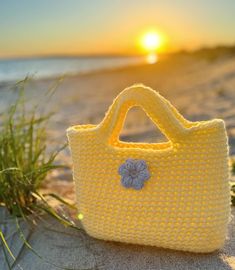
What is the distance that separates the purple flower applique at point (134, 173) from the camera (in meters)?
1.23

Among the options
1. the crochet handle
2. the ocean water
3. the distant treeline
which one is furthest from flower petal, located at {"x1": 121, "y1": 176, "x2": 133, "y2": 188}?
the distant treeline

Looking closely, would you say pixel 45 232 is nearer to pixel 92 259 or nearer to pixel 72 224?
pixel 72 224

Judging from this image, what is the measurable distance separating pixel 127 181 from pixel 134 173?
0.04 metres

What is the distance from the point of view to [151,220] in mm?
1262

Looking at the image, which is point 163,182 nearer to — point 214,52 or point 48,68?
point 214,52

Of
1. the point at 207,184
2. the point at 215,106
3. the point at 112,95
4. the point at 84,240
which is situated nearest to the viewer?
the point at 207,184

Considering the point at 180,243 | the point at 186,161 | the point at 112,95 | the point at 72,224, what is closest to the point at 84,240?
the point at 72,224

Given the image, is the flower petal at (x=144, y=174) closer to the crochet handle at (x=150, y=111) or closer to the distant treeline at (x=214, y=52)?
the crochet handle at (x=150, y=111)

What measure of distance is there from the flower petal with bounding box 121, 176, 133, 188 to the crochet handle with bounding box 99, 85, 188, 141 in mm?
154

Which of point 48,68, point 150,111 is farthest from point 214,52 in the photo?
point 150,111

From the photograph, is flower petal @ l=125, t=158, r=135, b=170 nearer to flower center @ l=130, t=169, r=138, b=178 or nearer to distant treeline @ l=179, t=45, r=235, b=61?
flower center @ l=130, t=169, r=138, b=178

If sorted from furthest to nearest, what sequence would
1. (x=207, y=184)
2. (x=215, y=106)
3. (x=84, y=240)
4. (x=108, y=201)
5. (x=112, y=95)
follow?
(x=112, y=95), (x=215, y=106), (x=84, y=240), (x=108, y=201), (x=207, y=184)

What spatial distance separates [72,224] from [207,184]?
533 millimetres

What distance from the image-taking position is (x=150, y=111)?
1.26 m
